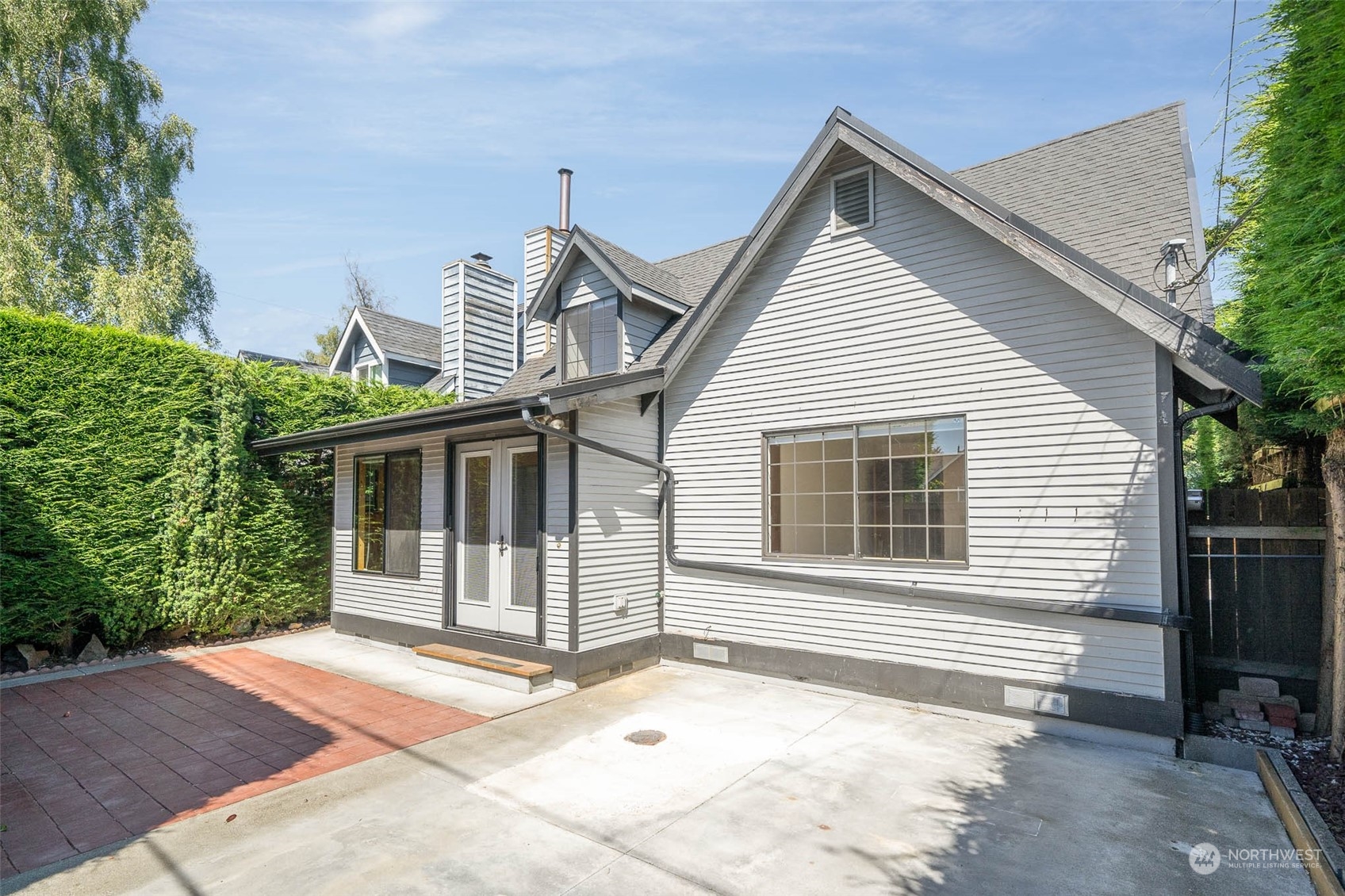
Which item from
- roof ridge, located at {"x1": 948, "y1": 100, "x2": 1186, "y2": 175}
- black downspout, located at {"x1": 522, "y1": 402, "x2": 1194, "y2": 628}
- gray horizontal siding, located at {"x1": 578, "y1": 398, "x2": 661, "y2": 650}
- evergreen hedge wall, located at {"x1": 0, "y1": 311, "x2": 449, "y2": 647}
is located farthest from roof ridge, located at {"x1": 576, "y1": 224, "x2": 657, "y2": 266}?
evergreen hedge wall, located at {"x1": 0, "y1": 311, "x2": 449, "y2": 647}

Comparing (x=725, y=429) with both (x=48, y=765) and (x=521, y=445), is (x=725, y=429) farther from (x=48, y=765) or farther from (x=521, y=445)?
(x=48, y=765)

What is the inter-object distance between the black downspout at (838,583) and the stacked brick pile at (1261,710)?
3.18ft

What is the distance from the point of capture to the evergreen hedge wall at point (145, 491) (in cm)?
714

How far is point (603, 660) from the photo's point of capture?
684 centimetres

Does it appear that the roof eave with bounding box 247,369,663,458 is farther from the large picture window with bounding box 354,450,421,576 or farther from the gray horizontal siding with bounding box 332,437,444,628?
Answer: the large picture window with bounding box 354,450,421,576

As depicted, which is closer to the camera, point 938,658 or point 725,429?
point 938,658

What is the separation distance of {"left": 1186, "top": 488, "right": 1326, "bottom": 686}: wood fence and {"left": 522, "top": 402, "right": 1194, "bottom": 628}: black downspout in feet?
2.81

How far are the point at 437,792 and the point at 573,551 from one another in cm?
274

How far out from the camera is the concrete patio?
126 inches

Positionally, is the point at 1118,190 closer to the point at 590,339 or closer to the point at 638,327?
the point at 638,327

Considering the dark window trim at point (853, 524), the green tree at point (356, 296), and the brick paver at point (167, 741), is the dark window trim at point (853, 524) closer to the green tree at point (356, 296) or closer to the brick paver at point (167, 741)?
the brick paver at point (167, 741)

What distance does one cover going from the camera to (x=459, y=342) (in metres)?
13.2

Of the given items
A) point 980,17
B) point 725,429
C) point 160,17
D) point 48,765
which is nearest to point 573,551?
point 725,429
